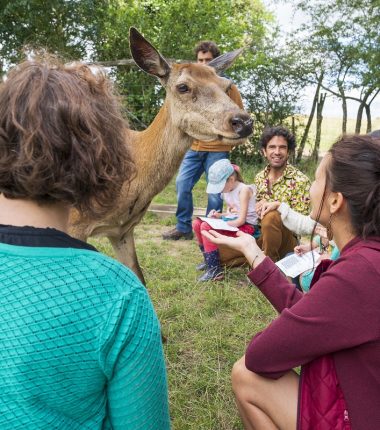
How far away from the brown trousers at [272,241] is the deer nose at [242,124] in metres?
1.04

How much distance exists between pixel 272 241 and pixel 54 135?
11.8 feet

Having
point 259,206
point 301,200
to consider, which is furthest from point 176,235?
point 301,200

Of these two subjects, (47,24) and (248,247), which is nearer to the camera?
(248,247)

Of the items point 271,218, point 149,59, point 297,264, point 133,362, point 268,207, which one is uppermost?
point 149,59

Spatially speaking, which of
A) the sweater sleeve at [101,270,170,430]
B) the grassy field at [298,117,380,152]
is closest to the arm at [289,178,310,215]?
the sweater sleeve at [101,270,170,430]

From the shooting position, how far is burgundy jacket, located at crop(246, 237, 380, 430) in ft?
5.09

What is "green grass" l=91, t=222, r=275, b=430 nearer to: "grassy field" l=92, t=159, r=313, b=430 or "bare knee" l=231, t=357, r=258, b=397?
"grassy field" l=92, t=159, r=313, b=430

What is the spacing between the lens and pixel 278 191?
445cm

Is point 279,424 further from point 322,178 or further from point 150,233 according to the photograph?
point 150,233

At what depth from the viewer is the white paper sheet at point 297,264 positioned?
3320 mm

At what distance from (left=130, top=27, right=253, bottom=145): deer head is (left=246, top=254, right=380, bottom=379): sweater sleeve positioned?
215cm

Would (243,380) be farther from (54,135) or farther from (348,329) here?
(54,135)

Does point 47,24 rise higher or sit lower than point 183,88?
higher

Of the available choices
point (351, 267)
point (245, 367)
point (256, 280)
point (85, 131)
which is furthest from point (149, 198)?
point (85, 131)
